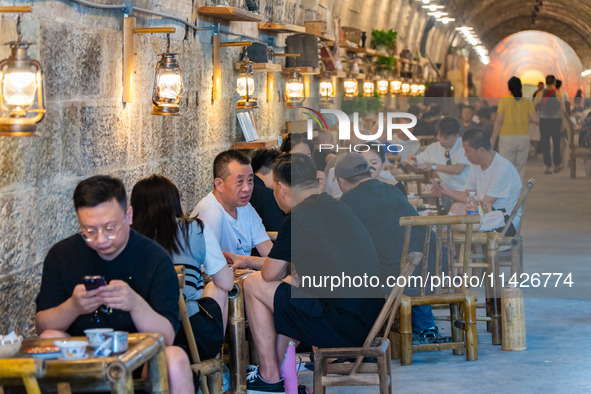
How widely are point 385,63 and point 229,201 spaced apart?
11.2m

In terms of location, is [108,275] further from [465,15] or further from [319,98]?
[465,15]

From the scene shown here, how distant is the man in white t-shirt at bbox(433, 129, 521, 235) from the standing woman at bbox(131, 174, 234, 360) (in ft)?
10.4

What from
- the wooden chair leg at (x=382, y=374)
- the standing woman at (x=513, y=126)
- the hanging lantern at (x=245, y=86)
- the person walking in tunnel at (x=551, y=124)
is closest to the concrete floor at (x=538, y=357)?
the wooden chair leg at (x=382, y=374)

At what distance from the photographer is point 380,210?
516 centimetres

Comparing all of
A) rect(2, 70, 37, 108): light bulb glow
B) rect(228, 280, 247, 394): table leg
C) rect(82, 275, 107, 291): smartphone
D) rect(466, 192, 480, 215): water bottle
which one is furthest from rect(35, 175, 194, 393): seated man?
rect(466, 192, 480, 215): water bottle

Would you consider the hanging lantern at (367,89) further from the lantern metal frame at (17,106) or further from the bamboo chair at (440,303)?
the lantern metal frame at (17,106)

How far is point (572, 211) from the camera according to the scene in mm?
11430

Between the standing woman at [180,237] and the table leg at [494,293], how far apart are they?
6.94 feet

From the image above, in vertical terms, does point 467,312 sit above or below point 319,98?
below

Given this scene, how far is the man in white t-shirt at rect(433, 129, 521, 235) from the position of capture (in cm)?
673

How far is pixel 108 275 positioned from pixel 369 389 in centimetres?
192

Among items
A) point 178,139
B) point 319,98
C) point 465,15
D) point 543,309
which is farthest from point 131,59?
point 465,15

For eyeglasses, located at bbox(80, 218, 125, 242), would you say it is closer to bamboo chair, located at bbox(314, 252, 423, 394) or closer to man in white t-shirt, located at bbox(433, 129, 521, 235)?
bamboo chair, located at bbox(314, 252, 423, 394)

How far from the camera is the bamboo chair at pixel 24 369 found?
2.55 meters
